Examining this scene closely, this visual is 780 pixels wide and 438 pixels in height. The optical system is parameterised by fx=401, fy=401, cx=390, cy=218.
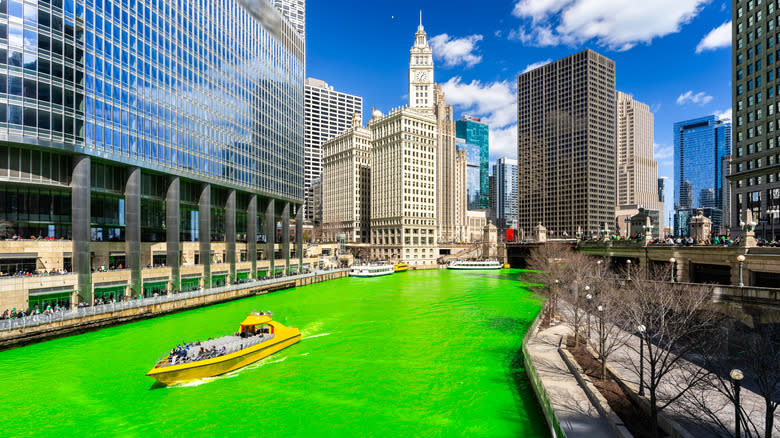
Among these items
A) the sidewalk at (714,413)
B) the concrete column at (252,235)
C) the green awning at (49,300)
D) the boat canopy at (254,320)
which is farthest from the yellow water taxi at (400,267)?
the sidewalk at (714,413)

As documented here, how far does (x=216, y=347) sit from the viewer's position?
3153cm

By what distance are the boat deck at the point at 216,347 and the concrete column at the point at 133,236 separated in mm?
27405

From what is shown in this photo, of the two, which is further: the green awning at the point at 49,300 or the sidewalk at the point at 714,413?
the green awning at the point at 49,300

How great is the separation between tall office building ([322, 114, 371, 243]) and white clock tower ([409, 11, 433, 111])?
28846 millimetres

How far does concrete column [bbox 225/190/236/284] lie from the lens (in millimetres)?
74312

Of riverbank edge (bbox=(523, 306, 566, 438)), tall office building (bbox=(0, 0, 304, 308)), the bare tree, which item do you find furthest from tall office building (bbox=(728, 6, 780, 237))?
tall office building (bbox=(0, 0, 304, 308))

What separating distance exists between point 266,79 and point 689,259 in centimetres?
8489

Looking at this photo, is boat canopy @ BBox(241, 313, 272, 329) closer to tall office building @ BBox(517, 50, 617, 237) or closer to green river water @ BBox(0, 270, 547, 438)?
green river water @ BBox(0, 270, 547, 438)

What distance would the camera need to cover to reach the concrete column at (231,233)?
74.3m

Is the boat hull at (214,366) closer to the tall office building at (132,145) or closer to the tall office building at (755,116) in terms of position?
the tall office building at (132,145)

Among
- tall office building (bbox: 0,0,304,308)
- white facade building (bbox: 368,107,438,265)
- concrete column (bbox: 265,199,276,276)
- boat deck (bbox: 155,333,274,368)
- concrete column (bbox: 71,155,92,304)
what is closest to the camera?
boat deck (bbox: 155,333,274,368)

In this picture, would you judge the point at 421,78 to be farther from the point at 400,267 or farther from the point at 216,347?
the point at 216,347

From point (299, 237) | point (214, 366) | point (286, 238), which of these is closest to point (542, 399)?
point (214, 366)

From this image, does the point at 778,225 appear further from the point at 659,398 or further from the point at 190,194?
the point at 190,194
